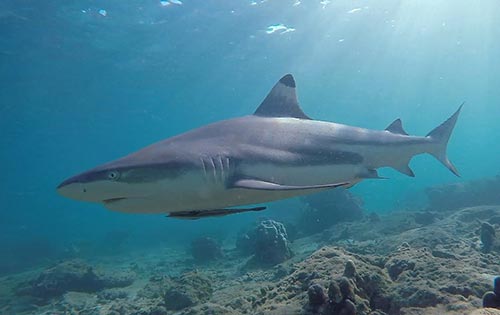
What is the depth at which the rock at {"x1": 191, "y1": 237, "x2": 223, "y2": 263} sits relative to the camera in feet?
53.2

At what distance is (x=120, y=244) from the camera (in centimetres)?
3241

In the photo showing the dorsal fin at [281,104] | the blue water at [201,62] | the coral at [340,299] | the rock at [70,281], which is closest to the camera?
the coral at [340,299]

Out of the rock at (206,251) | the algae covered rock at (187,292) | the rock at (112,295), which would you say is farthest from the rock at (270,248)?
the rock at (206,251)

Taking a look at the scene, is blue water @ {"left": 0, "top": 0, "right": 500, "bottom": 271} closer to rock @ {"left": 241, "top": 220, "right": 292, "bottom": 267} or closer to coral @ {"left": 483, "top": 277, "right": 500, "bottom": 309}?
rock @ {"left": 241, "top": 220, "right": 292, "bottom": 267}

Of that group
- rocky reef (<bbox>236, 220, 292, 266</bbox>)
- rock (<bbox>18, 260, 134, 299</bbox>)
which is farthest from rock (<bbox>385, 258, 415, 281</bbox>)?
rock (<bbox>18, 260, 134, 299</bbox>)

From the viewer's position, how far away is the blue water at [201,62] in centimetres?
2548

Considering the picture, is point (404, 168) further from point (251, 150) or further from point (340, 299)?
point (251, 150)

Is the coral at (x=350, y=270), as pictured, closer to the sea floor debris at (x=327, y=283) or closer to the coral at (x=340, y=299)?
the sea floor debris at (x=327, y=283)

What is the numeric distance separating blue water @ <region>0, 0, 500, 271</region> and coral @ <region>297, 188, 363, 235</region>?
9.39m

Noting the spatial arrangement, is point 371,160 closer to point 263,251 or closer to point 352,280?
point 352,280

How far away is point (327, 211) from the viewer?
18.8 metres

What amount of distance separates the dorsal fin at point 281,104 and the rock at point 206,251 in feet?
39.4

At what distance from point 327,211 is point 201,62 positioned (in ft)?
72.9

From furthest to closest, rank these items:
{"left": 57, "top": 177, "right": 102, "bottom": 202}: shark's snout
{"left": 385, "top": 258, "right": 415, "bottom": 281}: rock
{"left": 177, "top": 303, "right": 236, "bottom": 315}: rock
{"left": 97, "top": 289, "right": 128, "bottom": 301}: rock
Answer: {"left": 97, "top": 289, "right": 128, "bottom": 301}: rock → {"left": 385, "top": 258, "right": 415, "bottom": 281}: rock → {"left": 177, "top": 303, "right": 236, "bottom": 315}: rock → {"left": 57, "top": 177, "right": 102, "bottom": 202}: shark's snout
